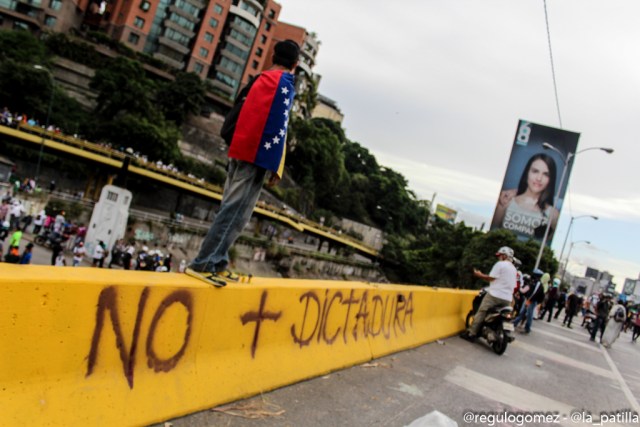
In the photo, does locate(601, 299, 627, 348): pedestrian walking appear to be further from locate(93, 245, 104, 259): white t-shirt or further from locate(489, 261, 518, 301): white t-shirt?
locate(93, 245, 104, 259): white t-shirt

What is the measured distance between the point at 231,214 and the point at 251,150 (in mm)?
496

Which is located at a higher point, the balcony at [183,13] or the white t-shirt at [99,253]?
the balcony at [183,13]

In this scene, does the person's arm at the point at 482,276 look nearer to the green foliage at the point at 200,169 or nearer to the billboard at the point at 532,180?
the billboard at the point at 532,180

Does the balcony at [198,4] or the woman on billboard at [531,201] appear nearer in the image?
the woman on billboard at [531,201]

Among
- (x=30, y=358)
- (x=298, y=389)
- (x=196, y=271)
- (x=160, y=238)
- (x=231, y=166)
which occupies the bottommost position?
(x=160, y=238)

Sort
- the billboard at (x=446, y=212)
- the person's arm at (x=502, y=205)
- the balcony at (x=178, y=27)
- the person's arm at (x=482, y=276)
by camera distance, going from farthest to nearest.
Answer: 1. the billboard at (x=446, y=212)
2. the balcony at (x=178, y=27)
3. the person's arm at (x=502, y=205)
4. the person's arm at (x=482, y=276)

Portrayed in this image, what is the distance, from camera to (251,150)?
3371 millimetres

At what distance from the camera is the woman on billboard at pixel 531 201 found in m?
47.2

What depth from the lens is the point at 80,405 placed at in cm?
246

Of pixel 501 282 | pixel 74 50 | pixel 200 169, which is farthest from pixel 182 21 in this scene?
pixel 501 282

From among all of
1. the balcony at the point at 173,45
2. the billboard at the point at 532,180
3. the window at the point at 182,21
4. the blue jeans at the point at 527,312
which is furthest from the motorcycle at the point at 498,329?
the window at the point at 182,21

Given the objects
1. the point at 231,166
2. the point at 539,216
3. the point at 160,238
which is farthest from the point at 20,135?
the point at 539,216

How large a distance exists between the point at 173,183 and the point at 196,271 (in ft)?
Answer: 136

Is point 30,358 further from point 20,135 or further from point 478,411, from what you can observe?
point 20,135
